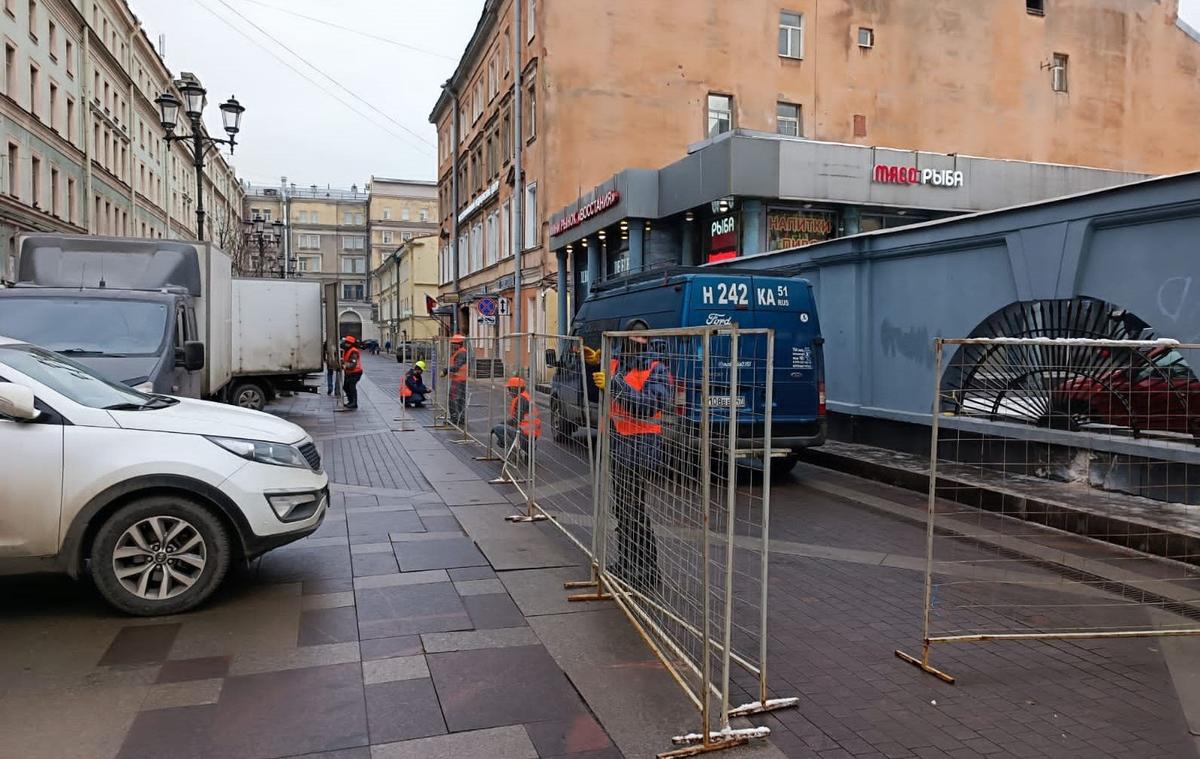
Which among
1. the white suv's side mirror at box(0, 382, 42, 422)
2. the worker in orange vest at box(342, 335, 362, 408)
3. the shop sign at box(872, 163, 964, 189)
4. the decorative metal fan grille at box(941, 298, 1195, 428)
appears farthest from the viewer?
the shop sign at box(872, 163, 964, 189)

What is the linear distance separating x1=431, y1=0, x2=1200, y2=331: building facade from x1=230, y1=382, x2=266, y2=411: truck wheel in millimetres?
14460

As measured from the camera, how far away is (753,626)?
5020 mm

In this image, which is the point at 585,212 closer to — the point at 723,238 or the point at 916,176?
the point at 723,238

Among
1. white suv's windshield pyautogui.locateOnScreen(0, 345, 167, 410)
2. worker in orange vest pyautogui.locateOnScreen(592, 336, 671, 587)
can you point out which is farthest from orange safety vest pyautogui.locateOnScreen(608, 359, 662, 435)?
white suv's windshield pyautogui.locateOnScreen(0, 345, 167, 410)

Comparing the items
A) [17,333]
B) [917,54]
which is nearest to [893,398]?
[17,333]

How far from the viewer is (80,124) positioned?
37656mm

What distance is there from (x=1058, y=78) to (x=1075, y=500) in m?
31.0

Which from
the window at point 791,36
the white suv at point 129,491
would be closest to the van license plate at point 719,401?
the white suv at point 129,491

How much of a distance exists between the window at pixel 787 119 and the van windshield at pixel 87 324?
25322 mm

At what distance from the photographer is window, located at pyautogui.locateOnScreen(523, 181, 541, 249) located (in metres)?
31.3

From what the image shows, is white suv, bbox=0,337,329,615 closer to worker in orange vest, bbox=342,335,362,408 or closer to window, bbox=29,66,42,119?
worker in orange vest, bbox=342,335,362,408

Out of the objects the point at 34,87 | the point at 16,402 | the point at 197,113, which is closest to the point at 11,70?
the point at 34,87

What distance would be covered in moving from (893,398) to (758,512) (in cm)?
394

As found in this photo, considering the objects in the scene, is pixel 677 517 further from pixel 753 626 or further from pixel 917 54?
pixel 917 54
